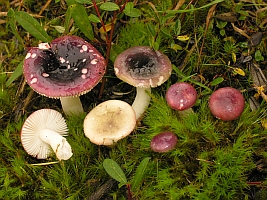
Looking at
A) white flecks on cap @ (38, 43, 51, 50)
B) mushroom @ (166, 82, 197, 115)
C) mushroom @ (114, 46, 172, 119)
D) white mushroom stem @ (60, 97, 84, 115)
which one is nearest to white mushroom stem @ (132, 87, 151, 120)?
mushroom @ (114, 46, 172, 119)

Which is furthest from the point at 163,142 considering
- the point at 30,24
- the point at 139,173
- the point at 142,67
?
the point at 30,24

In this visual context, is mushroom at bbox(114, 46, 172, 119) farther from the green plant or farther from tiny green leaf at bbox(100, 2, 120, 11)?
the green plant

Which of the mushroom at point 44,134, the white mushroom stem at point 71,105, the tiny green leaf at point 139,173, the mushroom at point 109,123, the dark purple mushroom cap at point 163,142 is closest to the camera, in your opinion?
the tiny green leaf at point 139,173

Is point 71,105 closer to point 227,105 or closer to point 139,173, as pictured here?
point 139,173

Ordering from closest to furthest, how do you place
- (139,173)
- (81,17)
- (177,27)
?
(139,173), (81,17), (177,27)

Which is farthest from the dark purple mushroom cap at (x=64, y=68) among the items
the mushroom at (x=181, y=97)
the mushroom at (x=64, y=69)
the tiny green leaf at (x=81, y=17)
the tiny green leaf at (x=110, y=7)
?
the mushroom at (x=181, y=97)

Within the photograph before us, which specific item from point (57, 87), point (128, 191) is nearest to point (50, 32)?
point (57, 87)

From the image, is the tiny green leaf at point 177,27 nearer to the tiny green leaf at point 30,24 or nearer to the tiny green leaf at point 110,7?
the tiny green leaf at point 110,7
